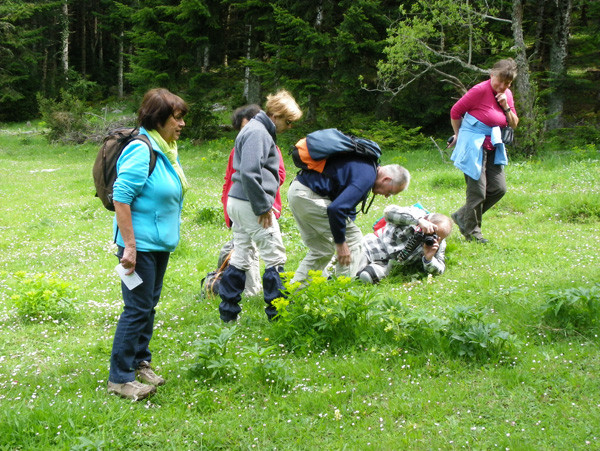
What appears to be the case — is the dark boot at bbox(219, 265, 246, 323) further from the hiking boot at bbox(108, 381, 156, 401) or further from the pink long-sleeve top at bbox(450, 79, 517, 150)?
the pink long-sleeve top at bbox(450, 79, 517, 150)

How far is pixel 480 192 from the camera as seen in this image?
24.3 feet

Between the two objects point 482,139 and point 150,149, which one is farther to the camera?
point 482,139

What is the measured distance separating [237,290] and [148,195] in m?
A: 1.77

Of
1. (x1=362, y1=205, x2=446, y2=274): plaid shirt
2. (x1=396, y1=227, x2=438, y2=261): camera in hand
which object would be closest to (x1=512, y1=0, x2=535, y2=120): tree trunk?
(x1=362, y1=205, x2=446, y2=274): plaid shirt

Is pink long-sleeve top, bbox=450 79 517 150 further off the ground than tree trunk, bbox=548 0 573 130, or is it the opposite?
tree trunk, bbox=548 0 573 130

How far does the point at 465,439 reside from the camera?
3344 millimetres

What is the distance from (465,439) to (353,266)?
3098 mm

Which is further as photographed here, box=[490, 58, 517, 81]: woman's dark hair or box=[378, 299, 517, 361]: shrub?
box=[490, 58, 517, 81]: woman's dark hair

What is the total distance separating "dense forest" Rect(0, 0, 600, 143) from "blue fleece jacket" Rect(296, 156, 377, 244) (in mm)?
11292

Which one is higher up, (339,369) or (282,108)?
(282,108)

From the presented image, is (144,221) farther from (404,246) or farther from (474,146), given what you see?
(474,146)

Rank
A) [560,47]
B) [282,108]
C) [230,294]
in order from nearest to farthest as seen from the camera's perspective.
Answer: [282,108], [230,294], [560,47]

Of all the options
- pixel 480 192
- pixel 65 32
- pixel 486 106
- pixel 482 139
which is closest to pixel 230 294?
pixel 480 192

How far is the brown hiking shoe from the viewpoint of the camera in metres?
4.25
